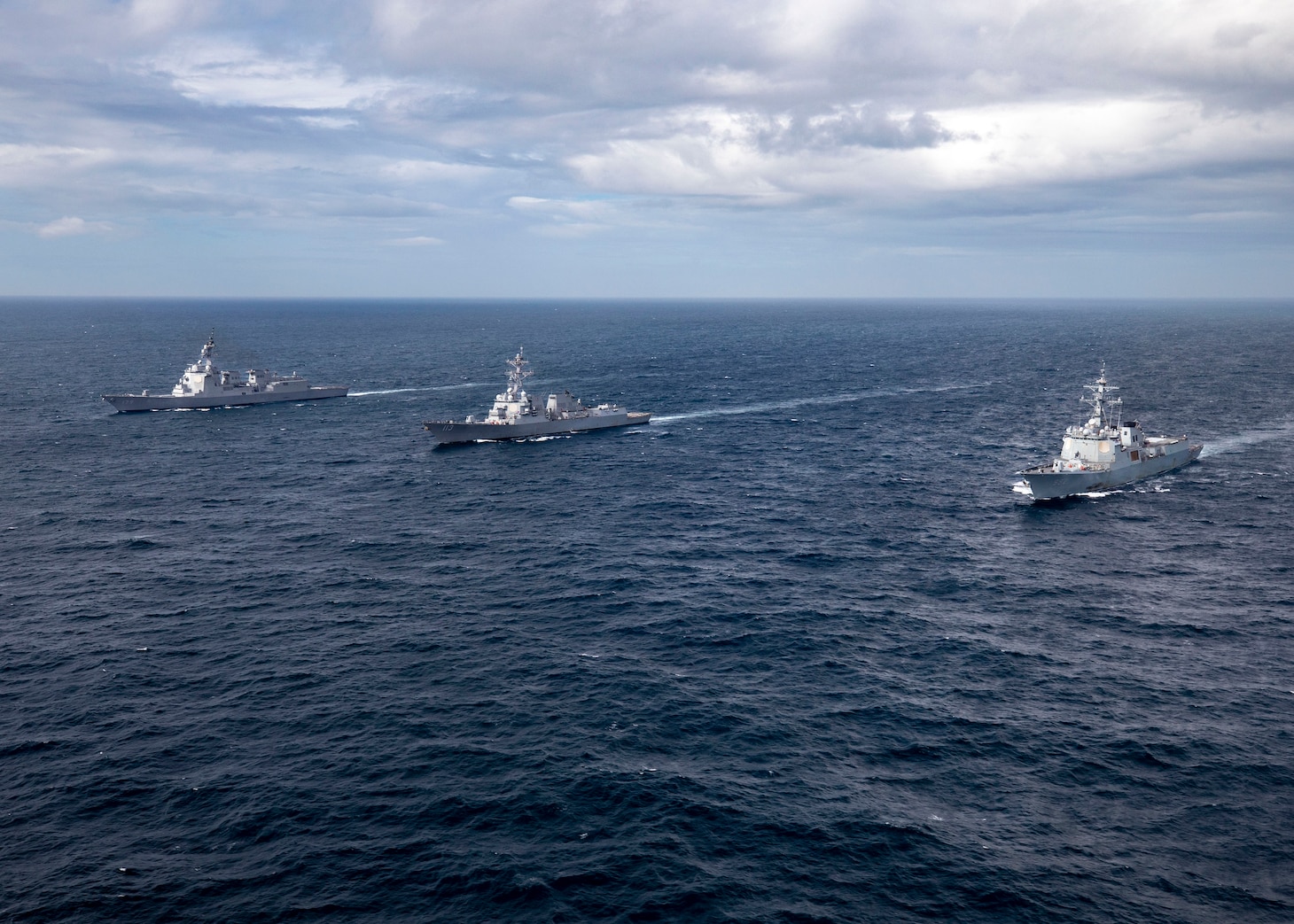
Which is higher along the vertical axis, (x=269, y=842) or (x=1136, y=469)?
(x=1136, y=469)

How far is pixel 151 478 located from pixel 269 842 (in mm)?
98366

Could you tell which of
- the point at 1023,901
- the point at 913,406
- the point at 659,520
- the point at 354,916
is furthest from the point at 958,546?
the point at 913,406

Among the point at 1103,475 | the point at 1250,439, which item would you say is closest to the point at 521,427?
the point at 1103,475

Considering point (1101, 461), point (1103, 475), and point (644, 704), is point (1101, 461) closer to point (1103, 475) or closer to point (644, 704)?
point (1103, 475)

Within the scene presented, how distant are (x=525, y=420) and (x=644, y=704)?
114m

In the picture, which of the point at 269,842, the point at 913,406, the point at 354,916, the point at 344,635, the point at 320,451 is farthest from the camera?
the point at 913,406

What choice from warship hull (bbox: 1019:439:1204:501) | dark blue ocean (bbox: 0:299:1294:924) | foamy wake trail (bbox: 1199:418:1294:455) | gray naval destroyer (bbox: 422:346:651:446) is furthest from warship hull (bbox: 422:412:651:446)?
foamy wake trail (bbox: 1199:418:1294:455)

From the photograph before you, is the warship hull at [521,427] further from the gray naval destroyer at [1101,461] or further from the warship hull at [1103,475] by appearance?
the warship hull at [1103,475]

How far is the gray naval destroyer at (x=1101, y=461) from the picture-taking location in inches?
4705

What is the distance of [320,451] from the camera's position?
493 feet

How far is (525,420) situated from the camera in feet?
566

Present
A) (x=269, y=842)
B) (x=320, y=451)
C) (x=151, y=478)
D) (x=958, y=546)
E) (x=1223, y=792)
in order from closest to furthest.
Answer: (x=269, y=842), (x=1223, y=792), (x=958, y=546), (x=151, y=478), (x=320, y=451)

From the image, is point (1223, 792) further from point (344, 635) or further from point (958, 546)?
point (344, 635)

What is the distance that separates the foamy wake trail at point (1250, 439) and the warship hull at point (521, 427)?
106 meters
